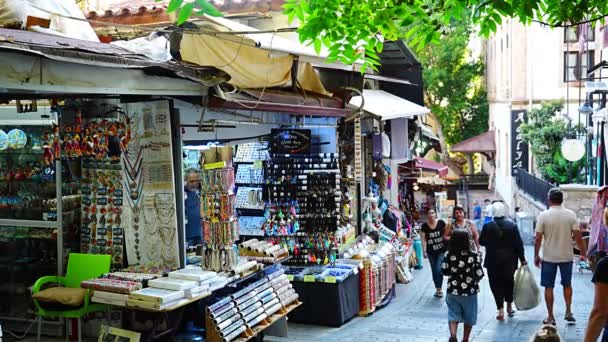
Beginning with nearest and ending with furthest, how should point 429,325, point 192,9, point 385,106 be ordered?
point 192,9, point 429,325, point 385,106

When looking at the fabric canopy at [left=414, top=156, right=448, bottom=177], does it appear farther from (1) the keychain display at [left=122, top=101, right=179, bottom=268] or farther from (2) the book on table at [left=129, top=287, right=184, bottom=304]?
(2) the book on table at [left=129, top=287, right=184, bottom=304]

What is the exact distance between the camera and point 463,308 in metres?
9.05

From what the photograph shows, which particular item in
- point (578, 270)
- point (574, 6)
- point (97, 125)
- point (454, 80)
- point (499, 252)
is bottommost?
point (578, 270)

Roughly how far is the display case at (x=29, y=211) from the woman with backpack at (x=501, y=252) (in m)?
5.62

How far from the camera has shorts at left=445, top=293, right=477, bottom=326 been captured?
9008mm

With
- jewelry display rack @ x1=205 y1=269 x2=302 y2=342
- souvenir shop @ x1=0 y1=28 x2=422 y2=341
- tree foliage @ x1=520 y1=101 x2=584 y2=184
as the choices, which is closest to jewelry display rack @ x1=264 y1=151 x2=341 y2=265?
souvenir shop @ x1=0 y1=28 x2=422 y2=341

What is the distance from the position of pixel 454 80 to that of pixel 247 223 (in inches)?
1304

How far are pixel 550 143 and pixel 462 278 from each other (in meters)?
17.8

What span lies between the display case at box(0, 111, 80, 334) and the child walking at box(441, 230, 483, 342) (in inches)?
173

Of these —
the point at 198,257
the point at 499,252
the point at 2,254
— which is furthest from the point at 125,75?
the point at 499,252

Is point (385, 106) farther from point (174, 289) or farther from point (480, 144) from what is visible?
point (480, 144)

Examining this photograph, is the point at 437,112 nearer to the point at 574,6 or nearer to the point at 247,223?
the point at 247,223

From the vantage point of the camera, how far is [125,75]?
264 inches

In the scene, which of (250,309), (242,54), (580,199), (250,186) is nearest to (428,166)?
(580,199)
